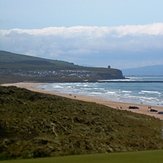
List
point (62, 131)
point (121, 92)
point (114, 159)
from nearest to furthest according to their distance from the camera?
point (114, 159) → point (62, 131) → point (121, 92)

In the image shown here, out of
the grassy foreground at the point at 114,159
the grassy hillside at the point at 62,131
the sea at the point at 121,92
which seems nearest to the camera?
the grassy foreground at the point at 114,159

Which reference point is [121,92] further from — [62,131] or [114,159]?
[114,159]

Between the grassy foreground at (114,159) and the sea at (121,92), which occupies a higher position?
the grassy foreground at (114,159)

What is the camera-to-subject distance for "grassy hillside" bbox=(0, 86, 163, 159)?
49.4 feet

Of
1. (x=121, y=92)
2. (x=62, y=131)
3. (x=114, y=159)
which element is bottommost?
(x=121, y=92)

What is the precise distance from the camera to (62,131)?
61.3 ft

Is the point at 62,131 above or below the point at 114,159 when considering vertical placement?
below

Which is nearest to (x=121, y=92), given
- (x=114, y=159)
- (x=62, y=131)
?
(x=62, y=131)

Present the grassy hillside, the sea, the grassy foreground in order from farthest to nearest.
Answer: the sea, the grassy hillside, the grassy foreground

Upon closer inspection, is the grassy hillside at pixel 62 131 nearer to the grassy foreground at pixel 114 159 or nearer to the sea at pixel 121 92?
the grassy foreground at pixel 114 159

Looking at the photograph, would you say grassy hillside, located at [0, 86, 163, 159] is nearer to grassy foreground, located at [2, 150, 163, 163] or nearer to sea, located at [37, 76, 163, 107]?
grassy foreground, located at [2, 150, 163, 163]

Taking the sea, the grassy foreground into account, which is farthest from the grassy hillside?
the sea

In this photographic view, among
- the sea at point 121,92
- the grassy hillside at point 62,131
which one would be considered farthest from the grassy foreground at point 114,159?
the sea at point 121,92

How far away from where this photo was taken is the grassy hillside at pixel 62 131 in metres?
15.0
